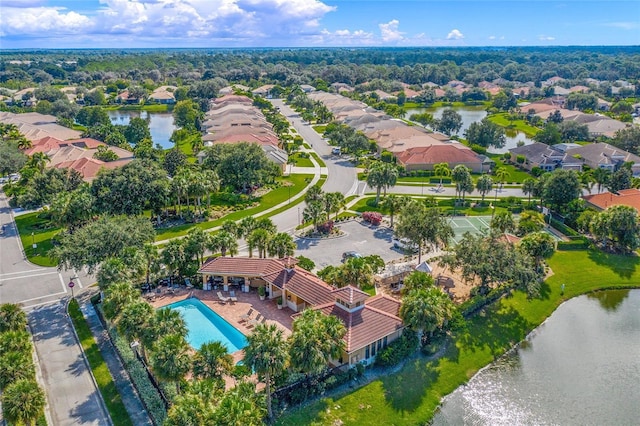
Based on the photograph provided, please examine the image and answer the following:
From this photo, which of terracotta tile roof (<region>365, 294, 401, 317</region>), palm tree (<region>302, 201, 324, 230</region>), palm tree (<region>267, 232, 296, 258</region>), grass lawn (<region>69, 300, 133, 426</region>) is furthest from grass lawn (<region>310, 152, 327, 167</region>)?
grass lawn (<region>69, 300, 133, 426</region>)

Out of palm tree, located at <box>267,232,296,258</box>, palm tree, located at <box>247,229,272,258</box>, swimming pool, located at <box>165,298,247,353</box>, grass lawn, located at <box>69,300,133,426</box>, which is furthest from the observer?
palm tree, located at <box>247,229,272,258</box>

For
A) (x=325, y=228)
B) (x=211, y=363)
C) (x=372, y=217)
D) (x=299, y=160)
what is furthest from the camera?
(x=299, y=160)

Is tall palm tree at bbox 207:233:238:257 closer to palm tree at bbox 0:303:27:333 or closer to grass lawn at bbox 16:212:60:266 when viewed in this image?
palm tree at bbox 0:303:27:333

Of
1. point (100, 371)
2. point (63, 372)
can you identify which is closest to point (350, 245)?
point (100, 371)

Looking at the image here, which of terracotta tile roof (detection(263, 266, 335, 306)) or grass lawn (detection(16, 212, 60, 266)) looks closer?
terracotta tile roof (detection(263, 266, 335, 306))

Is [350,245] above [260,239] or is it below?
below

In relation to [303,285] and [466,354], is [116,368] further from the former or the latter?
[466,354]

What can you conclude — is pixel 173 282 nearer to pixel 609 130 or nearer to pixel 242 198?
pixel 242 198
